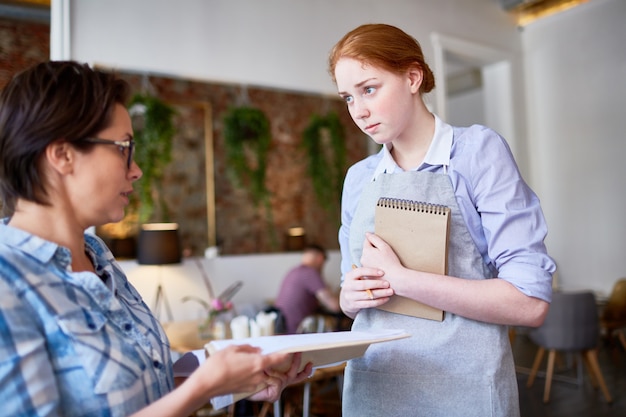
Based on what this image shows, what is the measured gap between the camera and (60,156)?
0.96m

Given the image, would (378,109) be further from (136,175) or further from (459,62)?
(459,62)

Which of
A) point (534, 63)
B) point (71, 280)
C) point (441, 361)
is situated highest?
point (534, 63)

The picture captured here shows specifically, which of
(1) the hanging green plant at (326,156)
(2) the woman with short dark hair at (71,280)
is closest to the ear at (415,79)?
(2) the woman with short dark hair at (71,280)

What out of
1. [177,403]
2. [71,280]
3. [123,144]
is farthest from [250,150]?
[177,403]

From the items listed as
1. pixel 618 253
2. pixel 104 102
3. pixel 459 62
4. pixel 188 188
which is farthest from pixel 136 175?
pixel 618 253

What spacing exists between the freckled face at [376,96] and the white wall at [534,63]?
3771mm

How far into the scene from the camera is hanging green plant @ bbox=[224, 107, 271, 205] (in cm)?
518

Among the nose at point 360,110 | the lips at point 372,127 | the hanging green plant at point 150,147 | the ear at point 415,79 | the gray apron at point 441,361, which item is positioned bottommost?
the gray apron at point 441,361

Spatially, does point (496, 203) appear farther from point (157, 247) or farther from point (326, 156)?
point (326, 156)

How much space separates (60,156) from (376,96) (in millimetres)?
697

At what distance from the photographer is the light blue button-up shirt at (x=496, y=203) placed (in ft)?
3.78

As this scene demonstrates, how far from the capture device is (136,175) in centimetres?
110

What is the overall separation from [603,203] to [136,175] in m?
7.30

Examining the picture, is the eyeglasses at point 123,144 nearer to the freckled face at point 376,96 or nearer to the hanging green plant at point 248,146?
the freckled face at point 376,96
